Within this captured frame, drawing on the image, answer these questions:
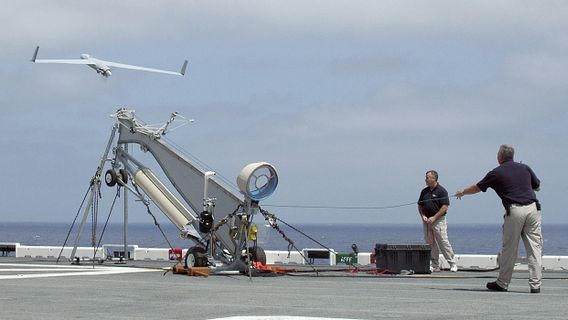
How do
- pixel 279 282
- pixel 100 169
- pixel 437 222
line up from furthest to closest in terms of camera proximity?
1. pixel 100 169
2. pixel 437 222
3. pixel 279 282

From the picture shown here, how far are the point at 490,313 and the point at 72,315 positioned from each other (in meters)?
4.37

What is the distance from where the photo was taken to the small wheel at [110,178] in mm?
24503

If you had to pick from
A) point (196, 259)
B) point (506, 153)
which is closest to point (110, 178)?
point (196, 259)

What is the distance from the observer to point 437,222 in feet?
70.4

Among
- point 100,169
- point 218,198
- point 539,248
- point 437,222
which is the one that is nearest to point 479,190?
point 539,248

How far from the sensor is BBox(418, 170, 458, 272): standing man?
21.4 metres

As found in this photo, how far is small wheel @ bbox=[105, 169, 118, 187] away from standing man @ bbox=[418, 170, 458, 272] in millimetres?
7007

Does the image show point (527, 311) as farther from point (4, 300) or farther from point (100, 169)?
point (100, 169)

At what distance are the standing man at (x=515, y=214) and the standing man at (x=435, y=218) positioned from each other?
573 centimetres

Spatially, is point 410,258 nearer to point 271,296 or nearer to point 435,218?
point 435,218

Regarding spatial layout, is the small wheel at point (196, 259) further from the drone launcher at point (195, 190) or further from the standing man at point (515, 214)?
the standing man at point (515, 214)

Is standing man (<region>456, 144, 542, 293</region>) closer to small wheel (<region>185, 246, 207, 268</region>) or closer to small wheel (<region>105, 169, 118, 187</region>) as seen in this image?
small wheel (<region>185, 246, 207, 268</region>)

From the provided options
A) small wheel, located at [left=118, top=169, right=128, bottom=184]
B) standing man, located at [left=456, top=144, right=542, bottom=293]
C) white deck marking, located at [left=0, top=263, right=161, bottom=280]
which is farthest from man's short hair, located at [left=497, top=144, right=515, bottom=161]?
small wheel, located at [left=118, top=169, right=128, bottom=184]

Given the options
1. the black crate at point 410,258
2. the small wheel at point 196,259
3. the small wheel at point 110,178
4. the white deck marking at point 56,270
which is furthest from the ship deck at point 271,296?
the small wheel at point 110,178
